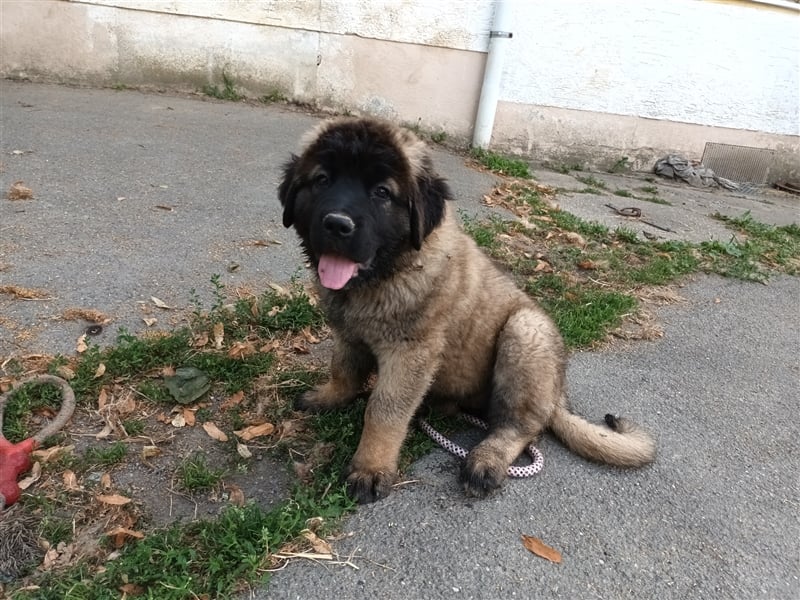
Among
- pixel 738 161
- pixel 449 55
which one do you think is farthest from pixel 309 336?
pixel 738 161

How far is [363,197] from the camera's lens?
2.45 metres

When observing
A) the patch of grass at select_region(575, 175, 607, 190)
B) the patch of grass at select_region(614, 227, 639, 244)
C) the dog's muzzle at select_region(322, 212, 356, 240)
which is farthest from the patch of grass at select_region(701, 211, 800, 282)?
the dog's muzzle at select_region(322, 212, 356, 240)

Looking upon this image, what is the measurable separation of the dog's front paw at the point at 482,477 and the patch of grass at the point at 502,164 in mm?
6078

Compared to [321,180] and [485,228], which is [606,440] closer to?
[321,180]

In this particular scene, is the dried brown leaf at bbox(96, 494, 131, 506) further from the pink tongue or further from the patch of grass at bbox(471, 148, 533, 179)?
the patch of grass at bbox(471, 148, 533, 179)

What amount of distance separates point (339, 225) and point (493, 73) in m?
6.90

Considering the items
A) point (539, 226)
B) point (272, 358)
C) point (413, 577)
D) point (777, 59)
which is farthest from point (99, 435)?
point (777, 59)

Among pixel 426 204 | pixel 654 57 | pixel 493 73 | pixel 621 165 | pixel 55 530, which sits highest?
pixel 654 57

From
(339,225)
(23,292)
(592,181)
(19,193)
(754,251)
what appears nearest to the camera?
(339,225)

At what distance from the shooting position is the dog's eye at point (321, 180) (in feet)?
8.32

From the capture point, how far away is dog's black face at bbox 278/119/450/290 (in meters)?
2.39

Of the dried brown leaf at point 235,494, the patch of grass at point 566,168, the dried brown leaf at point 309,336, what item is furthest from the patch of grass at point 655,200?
the dried brown leaf at point 235,494

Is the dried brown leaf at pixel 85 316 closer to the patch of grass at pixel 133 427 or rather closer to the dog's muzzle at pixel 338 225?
the patch of grass at pixel 133 427

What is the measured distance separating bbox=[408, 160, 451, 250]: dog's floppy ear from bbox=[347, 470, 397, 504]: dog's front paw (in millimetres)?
1036
